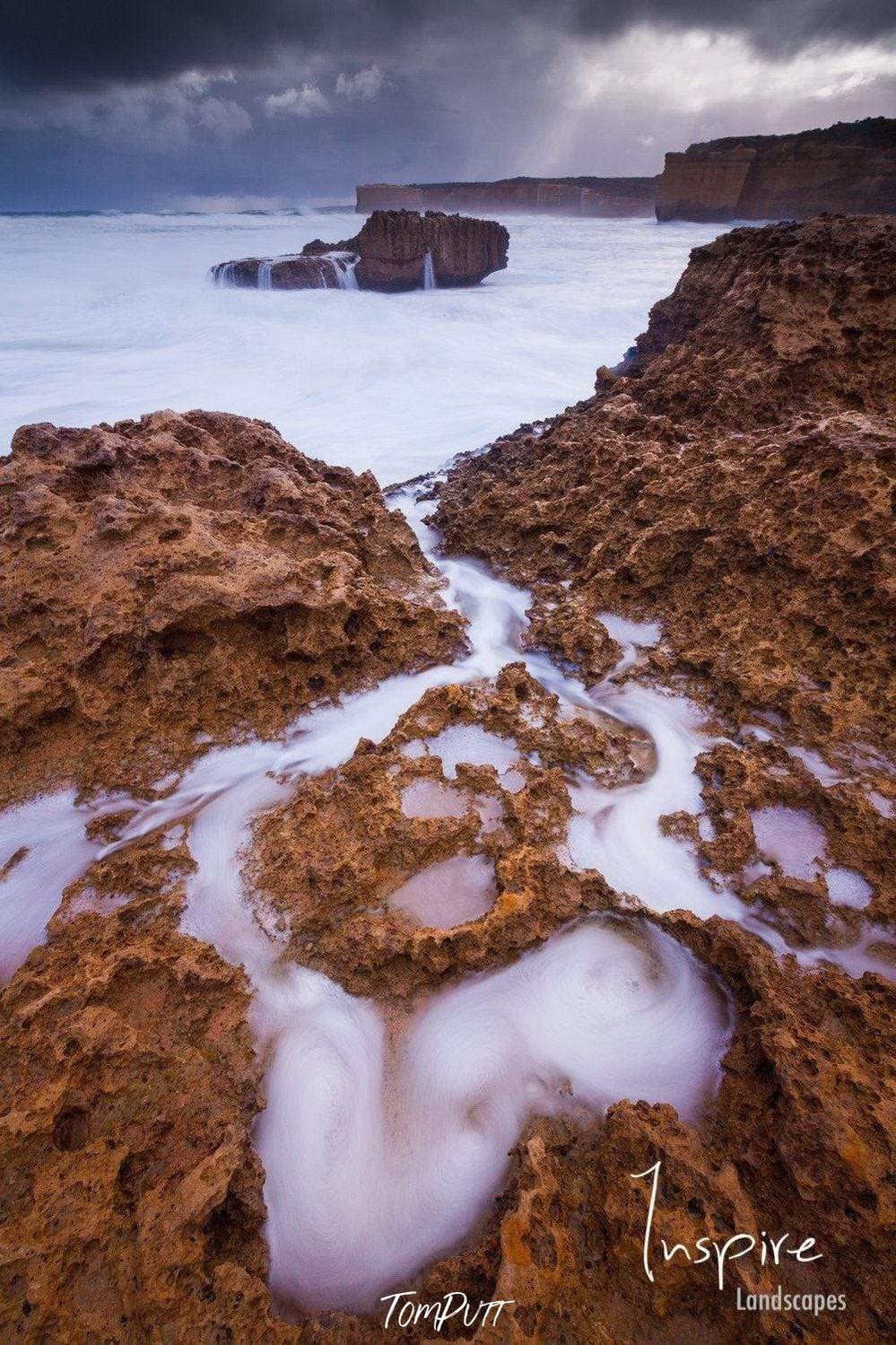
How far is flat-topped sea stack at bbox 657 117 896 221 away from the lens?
112ft

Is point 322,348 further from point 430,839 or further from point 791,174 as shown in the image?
point 791,174

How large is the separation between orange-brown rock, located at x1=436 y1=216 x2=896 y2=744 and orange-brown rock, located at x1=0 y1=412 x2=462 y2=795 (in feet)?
4.29

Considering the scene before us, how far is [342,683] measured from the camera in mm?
3373

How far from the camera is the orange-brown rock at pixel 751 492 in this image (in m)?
3.08

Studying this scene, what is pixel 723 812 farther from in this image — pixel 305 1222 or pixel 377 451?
pixel 377 451

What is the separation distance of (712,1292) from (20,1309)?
1499 mm

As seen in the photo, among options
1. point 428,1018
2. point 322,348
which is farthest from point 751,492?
point 322,348

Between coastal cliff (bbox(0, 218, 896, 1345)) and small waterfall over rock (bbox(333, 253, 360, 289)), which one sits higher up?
small waterfall over rock (bbox(333, 253, 360, 289))

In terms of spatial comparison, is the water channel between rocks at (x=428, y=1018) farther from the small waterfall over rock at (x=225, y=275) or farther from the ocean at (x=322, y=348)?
the small waterfall over rock at (x=225, y=275)

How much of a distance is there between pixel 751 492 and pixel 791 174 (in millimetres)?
46860

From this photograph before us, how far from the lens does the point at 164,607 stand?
286 centimetres

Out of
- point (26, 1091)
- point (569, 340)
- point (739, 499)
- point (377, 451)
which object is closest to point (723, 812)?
point (739, 499)

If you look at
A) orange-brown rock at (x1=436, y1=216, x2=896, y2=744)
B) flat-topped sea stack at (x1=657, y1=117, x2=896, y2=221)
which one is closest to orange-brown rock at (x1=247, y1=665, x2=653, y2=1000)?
orange-brown rock at (x1=436, y1=216, x2=896, y2=744)

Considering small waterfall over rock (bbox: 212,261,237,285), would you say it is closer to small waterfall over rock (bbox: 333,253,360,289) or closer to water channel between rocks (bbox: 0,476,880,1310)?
small waterfall over rock (bbox: 333,253,360,289)
